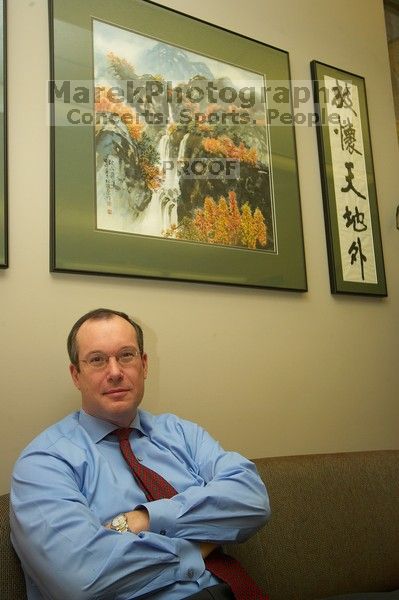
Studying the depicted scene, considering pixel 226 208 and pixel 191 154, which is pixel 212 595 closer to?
pixel 226 208

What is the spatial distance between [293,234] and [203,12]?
40.0 inches

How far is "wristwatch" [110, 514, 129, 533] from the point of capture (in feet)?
4.39

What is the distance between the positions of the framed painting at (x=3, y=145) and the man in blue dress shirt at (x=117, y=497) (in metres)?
0.35

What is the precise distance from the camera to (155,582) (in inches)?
51.4

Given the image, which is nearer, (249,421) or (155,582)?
(155,582)

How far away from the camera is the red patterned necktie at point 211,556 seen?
1387mm

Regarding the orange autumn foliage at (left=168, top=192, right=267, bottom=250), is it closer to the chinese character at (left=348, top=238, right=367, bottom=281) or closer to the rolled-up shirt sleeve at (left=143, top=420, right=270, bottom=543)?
the chinese character at (left=348, top=238, right=367, bottom=281)

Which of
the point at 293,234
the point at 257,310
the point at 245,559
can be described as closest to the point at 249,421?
the point at 257,310

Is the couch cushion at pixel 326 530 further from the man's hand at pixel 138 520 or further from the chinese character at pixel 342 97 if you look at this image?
the chinese character at pixel 342 97

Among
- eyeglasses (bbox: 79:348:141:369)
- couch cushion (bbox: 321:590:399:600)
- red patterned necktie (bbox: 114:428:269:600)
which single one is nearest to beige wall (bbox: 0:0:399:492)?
eyeglasses (bbox: 79:348:141:369)

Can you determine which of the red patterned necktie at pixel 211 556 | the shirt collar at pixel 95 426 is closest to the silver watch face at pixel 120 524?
the red patterned necktie at pixel 211 556

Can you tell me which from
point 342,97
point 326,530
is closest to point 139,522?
point 326,530

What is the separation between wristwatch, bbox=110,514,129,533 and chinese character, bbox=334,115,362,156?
204 centimetres

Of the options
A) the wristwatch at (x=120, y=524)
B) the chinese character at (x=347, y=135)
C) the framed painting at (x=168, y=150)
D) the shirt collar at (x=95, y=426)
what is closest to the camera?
the wristwatch at (x=120, y=524)
